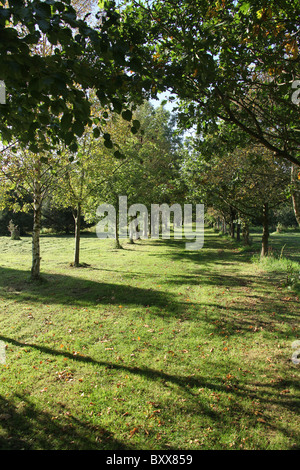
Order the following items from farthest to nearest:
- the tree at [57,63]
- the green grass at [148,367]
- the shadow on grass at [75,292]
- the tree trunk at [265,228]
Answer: the tree trunk at [265,228] → the shadow on grass at [75,292] → the green grass at [148,367] → the tree at [57,63]

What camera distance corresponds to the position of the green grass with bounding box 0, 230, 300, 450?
10.8 feet

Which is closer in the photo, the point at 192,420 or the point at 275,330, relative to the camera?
the point at 192,420

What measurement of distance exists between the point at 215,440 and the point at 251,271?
981cm

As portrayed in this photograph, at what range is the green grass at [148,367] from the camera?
3278mm

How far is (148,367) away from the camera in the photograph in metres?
4.63

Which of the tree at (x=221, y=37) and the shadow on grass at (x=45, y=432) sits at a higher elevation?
the tree at (x=221, y=37)

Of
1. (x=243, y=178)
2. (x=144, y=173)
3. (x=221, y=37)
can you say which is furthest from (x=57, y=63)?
(x=144, y=173)

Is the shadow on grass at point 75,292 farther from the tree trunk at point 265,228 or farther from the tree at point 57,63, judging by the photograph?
the tree trunk at point 265,228

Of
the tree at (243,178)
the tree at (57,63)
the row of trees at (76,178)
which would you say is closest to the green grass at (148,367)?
the row of trees at (76,178)

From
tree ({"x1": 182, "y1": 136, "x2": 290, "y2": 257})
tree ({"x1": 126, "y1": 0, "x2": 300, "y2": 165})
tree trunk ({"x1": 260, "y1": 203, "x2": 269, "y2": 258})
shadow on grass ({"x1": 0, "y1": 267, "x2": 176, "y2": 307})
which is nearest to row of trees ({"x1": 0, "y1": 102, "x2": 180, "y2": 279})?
shadow on grass ({"x1": 0, "y1": 267, "x2": 176, "y2": 307})

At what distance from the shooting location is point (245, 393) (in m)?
3.99

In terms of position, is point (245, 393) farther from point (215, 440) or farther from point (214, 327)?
point (214, 327)
